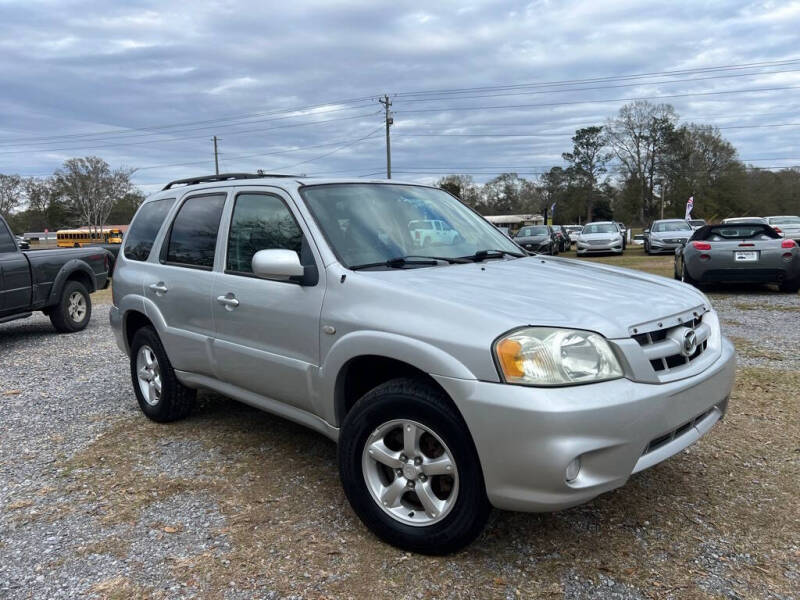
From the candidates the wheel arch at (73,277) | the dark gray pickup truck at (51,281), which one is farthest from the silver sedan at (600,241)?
the wheel arch at (73,277)

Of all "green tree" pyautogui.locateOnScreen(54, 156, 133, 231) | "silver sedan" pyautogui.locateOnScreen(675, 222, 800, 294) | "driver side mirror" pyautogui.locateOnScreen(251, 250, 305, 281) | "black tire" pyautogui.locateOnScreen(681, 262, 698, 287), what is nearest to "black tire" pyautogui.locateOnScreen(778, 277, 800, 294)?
"silver sedan" pyautogui.locateOnScreen(675, 222, 800, 294)

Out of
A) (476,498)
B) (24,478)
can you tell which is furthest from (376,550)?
(24,478)

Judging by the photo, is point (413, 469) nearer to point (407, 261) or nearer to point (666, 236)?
point (407, 261)

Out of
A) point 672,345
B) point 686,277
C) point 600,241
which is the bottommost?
point 686,277

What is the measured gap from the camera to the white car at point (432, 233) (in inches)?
141

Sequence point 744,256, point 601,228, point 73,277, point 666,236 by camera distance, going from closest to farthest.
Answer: point 73,277, point 744,256, point 666,236, point 601,228

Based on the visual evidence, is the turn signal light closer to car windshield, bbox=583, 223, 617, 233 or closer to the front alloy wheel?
the front alloy wheel

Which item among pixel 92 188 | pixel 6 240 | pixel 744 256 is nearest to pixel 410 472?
pixel 6 240

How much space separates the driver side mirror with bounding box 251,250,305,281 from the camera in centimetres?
307

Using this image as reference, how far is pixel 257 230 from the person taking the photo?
3.72 m

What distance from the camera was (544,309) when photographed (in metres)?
2.60

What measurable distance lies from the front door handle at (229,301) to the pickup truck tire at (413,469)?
1154 millimetres

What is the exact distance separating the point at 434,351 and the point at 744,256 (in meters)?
9.96

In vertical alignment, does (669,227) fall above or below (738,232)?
below
